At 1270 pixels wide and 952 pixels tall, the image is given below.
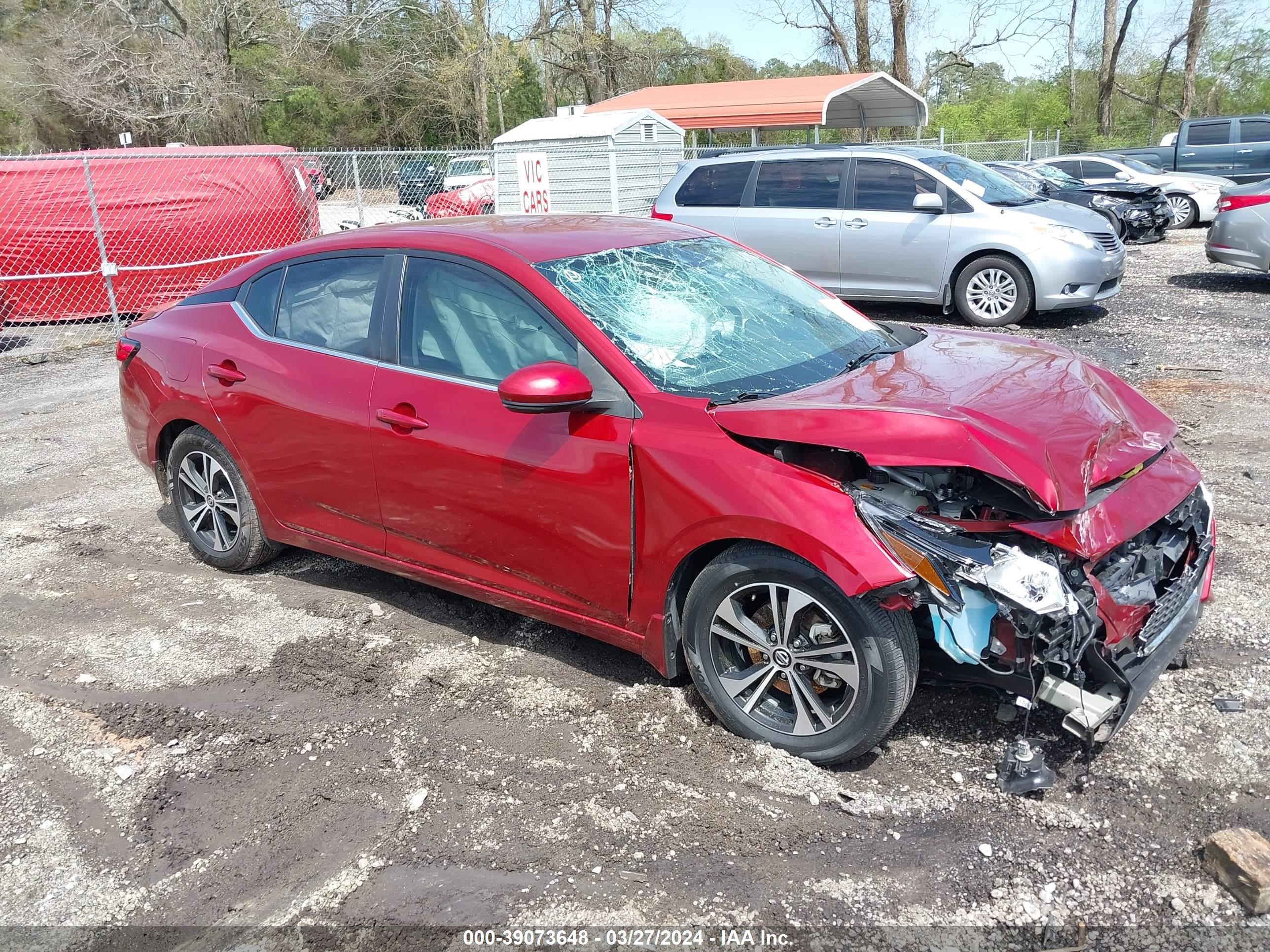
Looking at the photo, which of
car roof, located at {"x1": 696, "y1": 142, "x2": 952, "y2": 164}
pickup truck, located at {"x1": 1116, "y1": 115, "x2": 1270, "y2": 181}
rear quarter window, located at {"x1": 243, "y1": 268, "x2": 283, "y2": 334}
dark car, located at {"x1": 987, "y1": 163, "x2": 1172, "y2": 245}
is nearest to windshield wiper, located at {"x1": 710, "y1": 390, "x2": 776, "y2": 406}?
rear quarter window, located at {"x1": 243, "y1": 268, "x2": 283, "y2": 334}

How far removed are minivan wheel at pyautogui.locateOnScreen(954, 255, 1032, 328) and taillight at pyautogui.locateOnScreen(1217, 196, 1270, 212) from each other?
353 centimetres

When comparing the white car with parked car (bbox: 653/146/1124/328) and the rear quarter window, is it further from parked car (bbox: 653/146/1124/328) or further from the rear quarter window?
the rear quarter window

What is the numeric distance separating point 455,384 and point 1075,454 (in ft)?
6.91

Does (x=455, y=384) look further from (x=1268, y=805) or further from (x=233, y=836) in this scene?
(x=1268, y=805)

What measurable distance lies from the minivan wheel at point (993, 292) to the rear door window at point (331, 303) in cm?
761

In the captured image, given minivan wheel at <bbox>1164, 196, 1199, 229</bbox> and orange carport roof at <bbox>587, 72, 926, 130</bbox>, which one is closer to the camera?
minivan wheel at <bbox>1164, 196, 1199, 229</bbox>

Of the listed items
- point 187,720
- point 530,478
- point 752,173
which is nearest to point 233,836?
point 187,720

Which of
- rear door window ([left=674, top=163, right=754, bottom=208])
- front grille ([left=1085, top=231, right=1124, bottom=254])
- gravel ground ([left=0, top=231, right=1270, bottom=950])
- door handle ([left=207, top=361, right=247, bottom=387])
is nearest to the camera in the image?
gravel ground ([left=0, top=231, right=1270, bottom=950])

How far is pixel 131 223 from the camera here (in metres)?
11.9

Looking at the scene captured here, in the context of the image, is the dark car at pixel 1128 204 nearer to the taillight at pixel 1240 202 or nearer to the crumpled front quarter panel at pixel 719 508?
the taillight at pixel 1240 202

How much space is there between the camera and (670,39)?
4434 cm

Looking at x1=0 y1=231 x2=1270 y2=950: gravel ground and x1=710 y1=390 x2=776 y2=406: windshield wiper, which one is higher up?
x1=710 y1=390 x2=776 y2=406: windshield wiper

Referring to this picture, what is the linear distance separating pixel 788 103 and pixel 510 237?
20.4m

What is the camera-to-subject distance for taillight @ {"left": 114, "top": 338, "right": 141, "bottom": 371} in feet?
16.5
